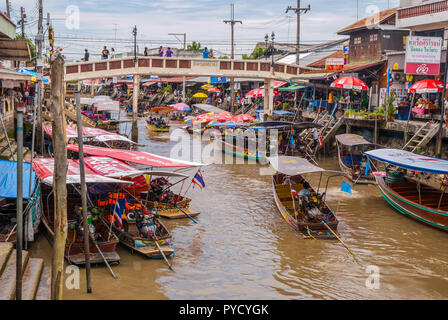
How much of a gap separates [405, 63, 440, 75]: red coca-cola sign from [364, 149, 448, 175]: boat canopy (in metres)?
4.96

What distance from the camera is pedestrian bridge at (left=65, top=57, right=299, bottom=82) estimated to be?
30.5 meters

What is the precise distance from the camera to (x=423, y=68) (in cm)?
1994

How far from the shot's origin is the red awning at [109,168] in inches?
469

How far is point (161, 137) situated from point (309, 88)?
11389mm

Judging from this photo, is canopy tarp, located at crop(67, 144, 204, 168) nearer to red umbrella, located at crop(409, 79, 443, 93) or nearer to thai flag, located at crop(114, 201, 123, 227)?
thai flag, located at crop(114, 201, 123, 227)

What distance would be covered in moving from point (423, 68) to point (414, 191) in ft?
20.2

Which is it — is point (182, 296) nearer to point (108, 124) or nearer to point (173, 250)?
point (173, 250)

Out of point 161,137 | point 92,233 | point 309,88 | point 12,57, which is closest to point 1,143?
point 12,57

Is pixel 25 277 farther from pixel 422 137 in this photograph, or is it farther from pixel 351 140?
pixel 422 137

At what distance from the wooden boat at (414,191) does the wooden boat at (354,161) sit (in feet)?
7.23

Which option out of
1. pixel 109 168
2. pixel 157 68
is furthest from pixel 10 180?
pixel 157 68

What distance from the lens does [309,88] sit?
3491 centimetres

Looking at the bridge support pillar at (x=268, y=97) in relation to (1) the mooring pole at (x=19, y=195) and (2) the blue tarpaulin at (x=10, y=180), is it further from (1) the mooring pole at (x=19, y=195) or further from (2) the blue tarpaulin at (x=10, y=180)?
(1) the mooring pole at (x=19, y=195)

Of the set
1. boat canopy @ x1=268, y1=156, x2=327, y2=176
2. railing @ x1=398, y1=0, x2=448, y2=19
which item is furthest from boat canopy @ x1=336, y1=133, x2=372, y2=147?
railing @ x1=398, y1=0, x2=448, y2=19
